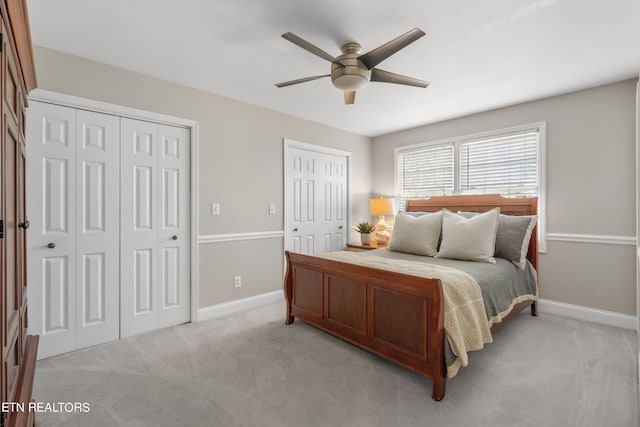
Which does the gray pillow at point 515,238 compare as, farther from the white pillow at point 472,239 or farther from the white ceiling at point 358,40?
the white ceiling at point 358,40

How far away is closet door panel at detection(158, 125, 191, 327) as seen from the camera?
2.97 metres

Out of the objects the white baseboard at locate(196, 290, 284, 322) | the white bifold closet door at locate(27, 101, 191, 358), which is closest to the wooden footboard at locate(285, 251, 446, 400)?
the white baseboard at locate(196, 290, 284, 322)

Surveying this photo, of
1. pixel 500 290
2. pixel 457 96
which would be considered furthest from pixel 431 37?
pixel 500 290

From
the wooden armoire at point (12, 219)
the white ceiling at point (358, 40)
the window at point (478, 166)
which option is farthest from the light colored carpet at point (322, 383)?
the white ceiling at point (358, 40)

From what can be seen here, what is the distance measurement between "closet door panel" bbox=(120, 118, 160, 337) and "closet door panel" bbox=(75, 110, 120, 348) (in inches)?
2.1

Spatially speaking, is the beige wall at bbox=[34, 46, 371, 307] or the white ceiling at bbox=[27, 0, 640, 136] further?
the beige wall at bbox=[34, 46, 371, 307]

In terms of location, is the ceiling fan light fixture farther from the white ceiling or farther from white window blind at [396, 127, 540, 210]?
white window blind at [396, 127, 540, 210]

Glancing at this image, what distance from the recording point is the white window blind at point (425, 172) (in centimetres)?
426

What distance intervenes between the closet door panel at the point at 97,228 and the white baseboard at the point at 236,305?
0.77m

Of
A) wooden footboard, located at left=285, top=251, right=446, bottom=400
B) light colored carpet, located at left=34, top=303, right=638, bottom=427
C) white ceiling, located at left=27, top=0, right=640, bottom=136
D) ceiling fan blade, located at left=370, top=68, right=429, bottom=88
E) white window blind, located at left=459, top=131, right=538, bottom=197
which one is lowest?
A: light colored carpet, located at left=34, top=303, right=638, bottom=427

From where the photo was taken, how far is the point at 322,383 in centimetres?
204

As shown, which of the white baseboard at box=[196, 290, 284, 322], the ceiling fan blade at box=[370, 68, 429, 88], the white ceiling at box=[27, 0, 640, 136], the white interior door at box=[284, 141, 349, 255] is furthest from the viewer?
the white interior door at box=[284, 141, 349, 255]

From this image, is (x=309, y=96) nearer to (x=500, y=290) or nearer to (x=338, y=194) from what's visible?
(x=338, y=194)

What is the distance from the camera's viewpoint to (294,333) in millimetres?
2838
